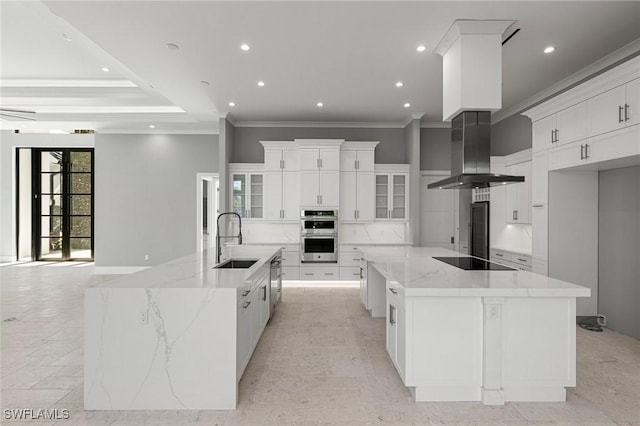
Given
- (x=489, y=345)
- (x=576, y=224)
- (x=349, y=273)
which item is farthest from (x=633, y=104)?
(x=349, y=273)

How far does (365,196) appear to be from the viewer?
262 inches

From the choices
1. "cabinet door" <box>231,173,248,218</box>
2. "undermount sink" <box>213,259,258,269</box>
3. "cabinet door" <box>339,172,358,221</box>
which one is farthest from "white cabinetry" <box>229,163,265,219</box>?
"undermount sink" <box>213,259,258,269</box>

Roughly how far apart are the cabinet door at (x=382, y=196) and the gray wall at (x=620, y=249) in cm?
326

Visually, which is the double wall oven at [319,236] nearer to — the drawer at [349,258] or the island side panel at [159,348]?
the drawer at [349,258]

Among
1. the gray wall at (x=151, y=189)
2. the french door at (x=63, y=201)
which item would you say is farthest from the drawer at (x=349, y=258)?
the french door at (x=63, y=201)

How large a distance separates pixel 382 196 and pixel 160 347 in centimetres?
507

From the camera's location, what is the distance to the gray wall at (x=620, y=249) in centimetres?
378

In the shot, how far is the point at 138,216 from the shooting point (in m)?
7.68

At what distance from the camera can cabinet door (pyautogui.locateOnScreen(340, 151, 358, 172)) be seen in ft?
21.7

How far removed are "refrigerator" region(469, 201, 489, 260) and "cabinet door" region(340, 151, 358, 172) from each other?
7.40 ft

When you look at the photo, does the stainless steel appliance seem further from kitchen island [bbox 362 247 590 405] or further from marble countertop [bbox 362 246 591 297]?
kitchen island [bbox 362 247 590 405]

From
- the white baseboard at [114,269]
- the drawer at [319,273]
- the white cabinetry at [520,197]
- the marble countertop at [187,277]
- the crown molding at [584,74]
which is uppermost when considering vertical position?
the crown molding at [584,74]

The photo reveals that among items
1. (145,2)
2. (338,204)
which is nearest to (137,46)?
(145,2)

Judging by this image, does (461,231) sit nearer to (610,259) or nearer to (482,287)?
(610,259)
